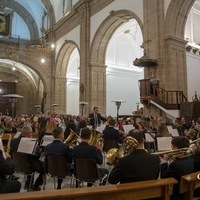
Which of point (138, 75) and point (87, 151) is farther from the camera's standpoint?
point (138, 75)

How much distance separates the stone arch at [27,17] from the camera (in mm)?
26831

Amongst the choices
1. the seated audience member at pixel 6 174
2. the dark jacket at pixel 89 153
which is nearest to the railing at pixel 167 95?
the dark jacket at pixel 89 153

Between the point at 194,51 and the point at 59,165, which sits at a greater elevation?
the point at 194,51

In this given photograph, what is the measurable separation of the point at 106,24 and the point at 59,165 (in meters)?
13.6

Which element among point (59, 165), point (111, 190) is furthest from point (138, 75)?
point (111, 190)

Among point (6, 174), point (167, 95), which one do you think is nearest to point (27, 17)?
point (167, 95)

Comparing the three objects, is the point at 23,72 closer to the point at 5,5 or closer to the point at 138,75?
the point at 5,5

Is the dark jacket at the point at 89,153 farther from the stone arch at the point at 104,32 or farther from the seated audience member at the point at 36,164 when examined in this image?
the stone arch at the point at 104,32

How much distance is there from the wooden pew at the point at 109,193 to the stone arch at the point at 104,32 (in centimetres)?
1349

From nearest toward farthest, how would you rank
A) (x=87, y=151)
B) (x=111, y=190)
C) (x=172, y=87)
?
(x=111, y=190)
(x=87, y=151)
(x=172, y=87)

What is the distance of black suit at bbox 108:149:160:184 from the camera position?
9.26 feet

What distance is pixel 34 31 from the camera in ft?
91.1

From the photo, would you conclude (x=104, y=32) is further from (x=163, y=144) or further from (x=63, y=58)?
(x=163, y=144)

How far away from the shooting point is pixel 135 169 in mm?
2818
